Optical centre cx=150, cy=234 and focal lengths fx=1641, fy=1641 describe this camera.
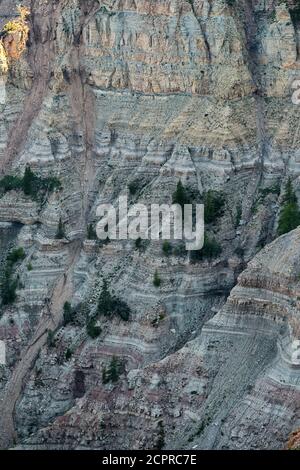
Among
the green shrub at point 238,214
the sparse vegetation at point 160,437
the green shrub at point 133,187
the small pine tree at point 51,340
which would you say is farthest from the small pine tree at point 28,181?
the sparse vegetation at point 160,437

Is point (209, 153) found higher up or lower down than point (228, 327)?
higher up

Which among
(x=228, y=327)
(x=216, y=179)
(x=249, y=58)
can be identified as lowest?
(x=228, y=327)

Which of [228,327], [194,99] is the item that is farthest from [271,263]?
[194,99]

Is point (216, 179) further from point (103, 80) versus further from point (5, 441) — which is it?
point (5, 441)

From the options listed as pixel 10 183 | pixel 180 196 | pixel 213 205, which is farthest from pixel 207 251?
pixel 10 183

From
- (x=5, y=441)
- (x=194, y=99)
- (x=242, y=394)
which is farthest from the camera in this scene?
(x=194, y=99)

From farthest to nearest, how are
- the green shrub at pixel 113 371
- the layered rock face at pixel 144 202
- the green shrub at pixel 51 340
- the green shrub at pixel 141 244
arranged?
the green shrub at pixel 141 244, the green shrub at pixel 51 340, the green shrub at pixel 113 371, the layered rock face at pixel 144 202

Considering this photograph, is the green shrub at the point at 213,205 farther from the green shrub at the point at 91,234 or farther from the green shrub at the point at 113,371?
the green shrub at the point at 113,371
